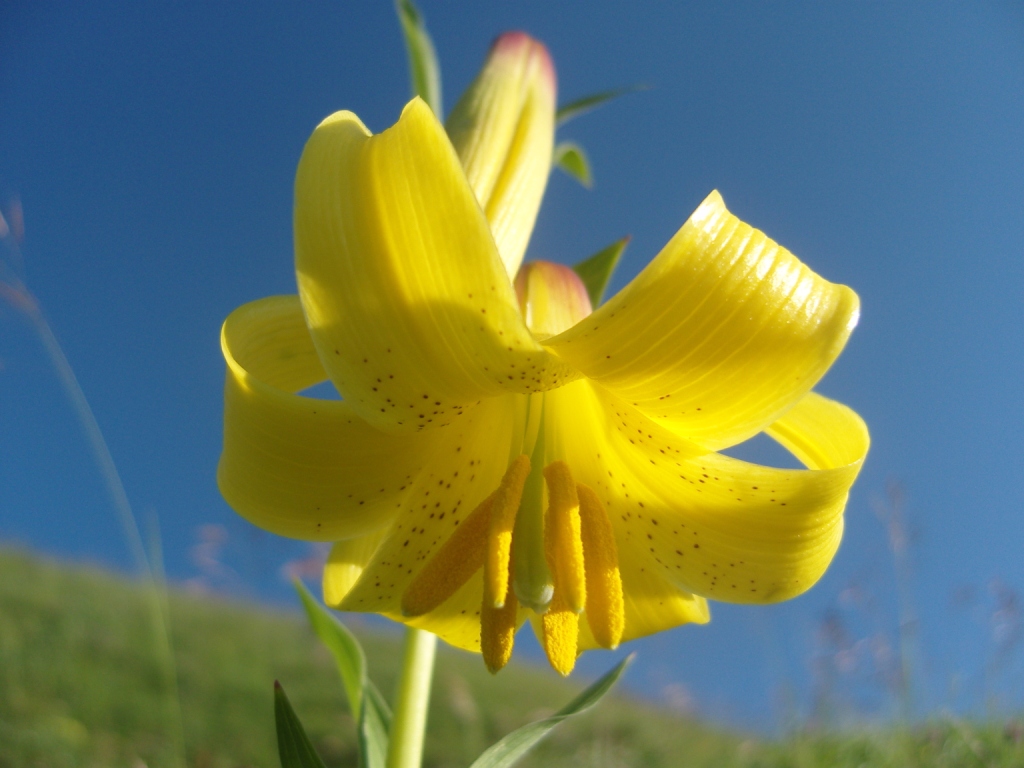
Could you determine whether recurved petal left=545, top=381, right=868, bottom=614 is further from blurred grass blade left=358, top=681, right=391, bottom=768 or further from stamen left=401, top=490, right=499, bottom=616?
blurred grass blade left=358, top=681, right=391, bottom=768

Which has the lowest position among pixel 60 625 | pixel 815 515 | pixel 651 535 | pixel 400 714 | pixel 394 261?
pixel 60 625

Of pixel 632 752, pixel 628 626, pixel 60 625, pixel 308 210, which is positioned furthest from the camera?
pixel 60 625

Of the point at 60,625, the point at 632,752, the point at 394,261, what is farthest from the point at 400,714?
the point at 60,625

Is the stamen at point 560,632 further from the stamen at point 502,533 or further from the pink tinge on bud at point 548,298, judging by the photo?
the pink tinge on bud at point 548,298

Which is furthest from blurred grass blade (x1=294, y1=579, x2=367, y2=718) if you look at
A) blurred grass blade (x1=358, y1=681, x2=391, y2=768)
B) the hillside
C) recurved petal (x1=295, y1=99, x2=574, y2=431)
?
the hillside

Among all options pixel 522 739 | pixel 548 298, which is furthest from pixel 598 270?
pixel 522 739

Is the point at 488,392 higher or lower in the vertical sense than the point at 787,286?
lower

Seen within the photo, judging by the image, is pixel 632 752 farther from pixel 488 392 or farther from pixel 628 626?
pixel 488 392
